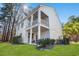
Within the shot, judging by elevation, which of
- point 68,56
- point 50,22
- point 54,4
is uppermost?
point 54,4

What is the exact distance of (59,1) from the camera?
186 inches

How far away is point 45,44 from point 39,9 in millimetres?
658

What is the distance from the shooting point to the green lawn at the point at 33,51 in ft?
15.4

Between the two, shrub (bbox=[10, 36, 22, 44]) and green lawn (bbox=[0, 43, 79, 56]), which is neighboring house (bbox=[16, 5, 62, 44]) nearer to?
shrub (bbox=[10, 36, 22, 44])

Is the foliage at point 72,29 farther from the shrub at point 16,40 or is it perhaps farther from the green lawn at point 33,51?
the shrub at point 16,40

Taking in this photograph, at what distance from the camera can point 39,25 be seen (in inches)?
190

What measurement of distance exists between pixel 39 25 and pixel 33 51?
0.50m

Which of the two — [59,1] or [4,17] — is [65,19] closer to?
[59,1]

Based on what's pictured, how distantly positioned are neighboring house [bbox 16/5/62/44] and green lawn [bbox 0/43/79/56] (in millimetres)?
174

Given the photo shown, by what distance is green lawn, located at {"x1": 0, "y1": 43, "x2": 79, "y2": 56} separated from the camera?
185 inches

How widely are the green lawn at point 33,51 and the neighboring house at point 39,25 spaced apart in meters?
0.17

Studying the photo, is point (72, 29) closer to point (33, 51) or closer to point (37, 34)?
point (37, 34)

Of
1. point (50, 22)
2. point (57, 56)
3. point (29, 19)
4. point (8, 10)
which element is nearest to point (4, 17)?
point (8, 10)

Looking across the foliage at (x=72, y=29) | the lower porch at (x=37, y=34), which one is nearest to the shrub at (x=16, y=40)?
the lower porch at (x=37, y=34)
